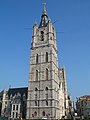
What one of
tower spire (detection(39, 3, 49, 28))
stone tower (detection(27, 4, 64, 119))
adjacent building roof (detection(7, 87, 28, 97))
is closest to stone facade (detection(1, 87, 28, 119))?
adjacent building roof (detection(7, 87, 28, 97))

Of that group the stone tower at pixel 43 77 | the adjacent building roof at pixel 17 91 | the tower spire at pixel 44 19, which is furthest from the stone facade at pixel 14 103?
the tower spire at pixel 44 19

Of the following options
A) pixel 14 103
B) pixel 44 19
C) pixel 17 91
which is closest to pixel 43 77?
pixel 14 103

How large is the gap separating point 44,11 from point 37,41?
1505cm

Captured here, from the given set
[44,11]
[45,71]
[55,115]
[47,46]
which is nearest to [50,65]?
[45,71]

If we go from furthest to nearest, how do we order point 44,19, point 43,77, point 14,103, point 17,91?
point 17,91 → point 44,19 → point 14,103 → point 43,77

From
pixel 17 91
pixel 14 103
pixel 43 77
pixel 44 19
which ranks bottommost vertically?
pixel 14 103

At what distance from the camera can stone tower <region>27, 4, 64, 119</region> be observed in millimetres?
50394

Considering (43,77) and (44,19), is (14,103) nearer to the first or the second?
(43,77)

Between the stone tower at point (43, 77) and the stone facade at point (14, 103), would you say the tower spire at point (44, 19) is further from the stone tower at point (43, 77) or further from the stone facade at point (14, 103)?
the stone facade at point (14, 103)

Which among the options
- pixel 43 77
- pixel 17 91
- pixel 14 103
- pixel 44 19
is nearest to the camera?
pixel 43 77

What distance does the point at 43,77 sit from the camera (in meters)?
53.7

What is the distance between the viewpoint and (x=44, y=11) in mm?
68375

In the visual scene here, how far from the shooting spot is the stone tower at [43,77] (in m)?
50.4

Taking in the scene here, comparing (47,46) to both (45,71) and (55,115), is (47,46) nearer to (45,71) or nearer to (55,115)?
(45,71)
